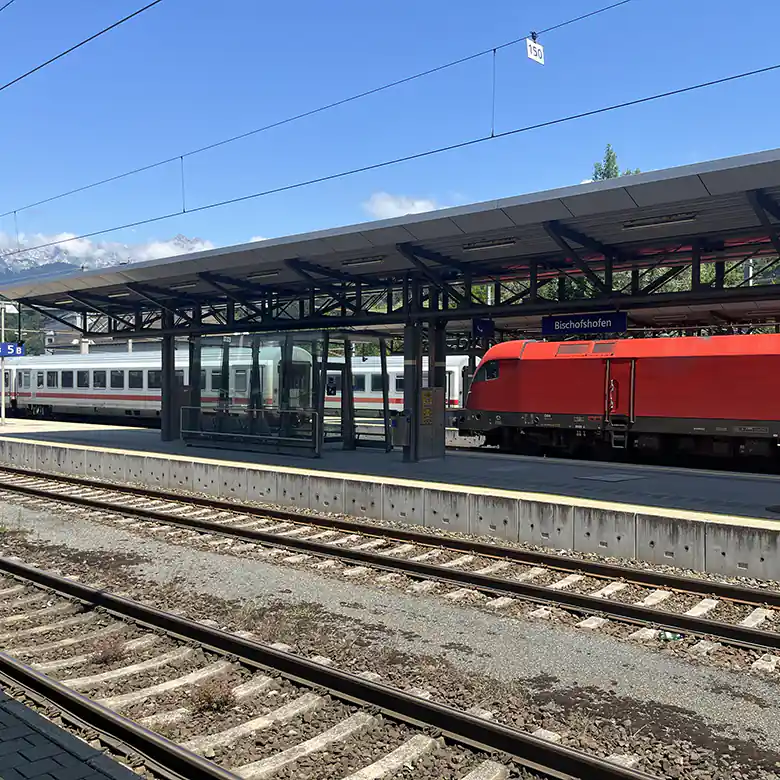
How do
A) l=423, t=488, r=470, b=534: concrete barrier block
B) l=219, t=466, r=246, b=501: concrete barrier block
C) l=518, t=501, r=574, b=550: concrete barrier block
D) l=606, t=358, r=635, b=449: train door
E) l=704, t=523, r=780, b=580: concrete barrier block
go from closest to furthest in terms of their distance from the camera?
1. l=704, t=523, r=780, b=580: concrete barrier block
2. l=518, t=501, r=574, b=550: concrete barrier block
3. l=423, t=488, r=470, b=534: concrete barrier block
4. l=219, t=466, r=246, b=501: concrete barrier block
5. l=606, t=358, r=635, b=449: train door

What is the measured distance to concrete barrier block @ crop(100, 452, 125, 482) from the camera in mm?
17375

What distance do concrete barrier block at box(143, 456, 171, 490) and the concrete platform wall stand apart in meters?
0.02

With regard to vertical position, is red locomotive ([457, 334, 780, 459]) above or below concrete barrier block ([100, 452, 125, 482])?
above

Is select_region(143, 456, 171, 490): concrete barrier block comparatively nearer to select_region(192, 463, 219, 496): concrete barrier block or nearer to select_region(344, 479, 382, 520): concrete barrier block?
select_region(192, 463, 219, 496): concrete barrier block

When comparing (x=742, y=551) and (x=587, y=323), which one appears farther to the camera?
(x=587, y=323)

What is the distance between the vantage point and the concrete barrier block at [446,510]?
11.4 m

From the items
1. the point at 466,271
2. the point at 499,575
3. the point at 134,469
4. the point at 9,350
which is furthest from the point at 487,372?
the point at 9,350

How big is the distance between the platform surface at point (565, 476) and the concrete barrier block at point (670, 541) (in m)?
1.72

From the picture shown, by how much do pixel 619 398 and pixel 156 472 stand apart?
11329 mm

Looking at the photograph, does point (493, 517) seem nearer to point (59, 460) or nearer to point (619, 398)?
point (619, 398)

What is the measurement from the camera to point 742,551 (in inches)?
350

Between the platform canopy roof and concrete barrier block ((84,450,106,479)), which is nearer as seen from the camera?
the platform canopy roof

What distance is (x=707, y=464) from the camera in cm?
1995

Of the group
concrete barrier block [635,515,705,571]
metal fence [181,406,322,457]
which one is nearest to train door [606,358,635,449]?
metal fence [181,406,322,457]
